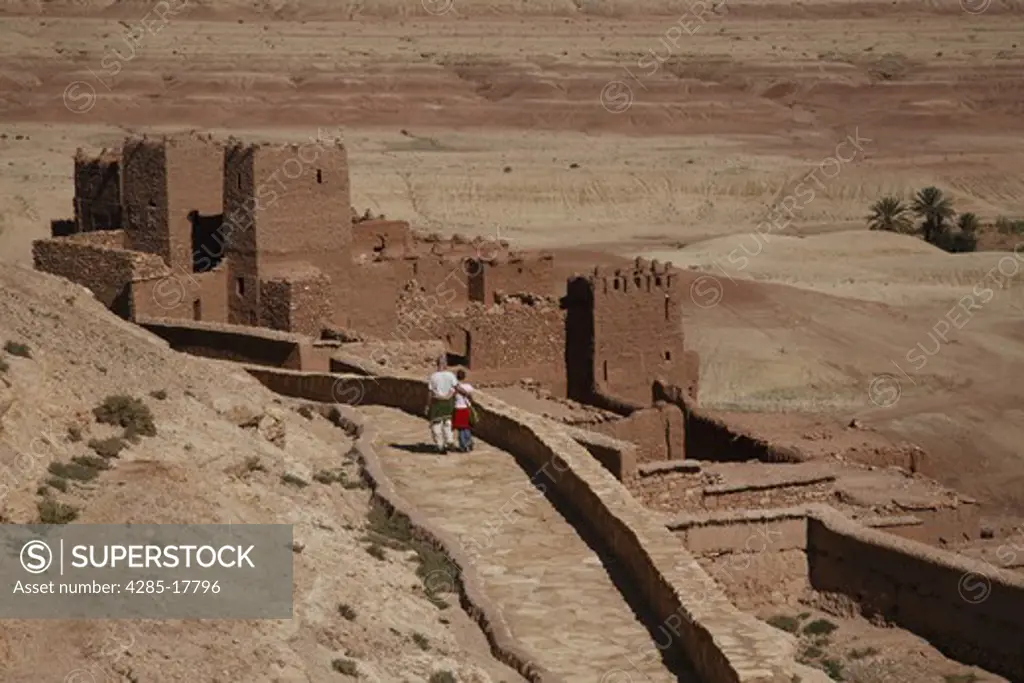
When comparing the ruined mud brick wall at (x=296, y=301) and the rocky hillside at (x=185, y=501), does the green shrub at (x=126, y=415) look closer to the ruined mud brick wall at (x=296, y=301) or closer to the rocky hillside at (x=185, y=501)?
the rocky hillside at (x=185, y=501)

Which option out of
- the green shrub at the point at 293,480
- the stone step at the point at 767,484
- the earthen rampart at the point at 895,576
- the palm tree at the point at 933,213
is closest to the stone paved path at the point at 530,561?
the green shrub at the point at 293,480

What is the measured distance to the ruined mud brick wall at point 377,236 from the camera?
83.5 feet

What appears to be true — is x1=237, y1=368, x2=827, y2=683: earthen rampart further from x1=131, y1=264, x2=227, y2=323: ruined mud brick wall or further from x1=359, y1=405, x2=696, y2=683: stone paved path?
x1=131, y1=264, x2=227, y2=323: ruined mud brick wall

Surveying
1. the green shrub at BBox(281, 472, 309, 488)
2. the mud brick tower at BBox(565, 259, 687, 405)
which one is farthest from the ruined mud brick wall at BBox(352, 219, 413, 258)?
the green shrub at BBox(281, 472, 309, 488)

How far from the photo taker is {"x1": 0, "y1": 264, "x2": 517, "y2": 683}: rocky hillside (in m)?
9.17

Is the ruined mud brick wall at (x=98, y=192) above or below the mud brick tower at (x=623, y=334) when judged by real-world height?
above

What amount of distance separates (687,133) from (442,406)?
209 feet

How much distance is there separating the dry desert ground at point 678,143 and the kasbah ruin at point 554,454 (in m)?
1.04

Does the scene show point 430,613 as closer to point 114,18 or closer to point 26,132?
point 26,132

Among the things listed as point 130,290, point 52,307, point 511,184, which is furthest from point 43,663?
point 511,184

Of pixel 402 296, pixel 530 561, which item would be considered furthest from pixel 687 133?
pixel 530 561

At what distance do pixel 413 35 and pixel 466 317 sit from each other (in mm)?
79154

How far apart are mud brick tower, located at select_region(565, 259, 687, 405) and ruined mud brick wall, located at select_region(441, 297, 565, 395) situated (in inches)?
9.8

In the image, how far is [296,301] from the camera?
23.3m
